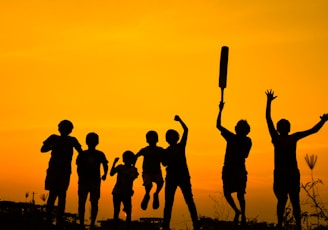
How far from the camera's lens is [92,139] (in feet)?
42.2

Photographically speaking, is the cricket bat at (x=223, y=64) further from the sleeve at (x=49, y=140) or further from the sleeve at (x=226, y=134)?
the sleeve at (x=49, y=140)

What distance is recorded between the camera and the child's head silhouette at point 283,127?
472 inches

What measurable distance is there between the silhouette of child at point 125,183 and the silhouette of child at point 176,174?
1213mm

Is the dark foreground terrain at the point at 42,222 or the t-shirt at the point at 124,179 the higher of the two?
the t-shirt at the point at 124,179

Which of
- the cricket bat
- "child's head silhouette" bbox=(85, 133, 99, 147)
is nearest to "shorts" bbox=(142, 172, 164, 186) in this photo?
"child's head silhouette" bbox=(85, 133, 99, 147)

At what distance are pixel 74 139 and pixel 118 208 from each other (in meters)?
1.87

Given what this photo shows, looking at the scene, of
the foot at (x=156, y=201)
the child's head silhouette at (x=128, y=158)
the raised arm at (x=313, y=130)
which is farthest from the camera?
the child's head silhouette at (x=128, y=158)

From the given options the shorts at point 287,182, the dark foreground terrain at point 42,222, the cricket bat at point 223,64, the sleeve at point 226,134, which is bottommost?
the dark foreground terrain at point 42,222

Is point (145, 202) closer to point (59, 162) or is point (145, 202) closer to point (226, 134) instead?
point (59, 162)

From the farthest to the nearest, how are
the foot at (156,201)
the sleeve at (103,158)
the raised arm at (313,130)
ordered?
the foot at (156,201) < the sleeve at (103,158) < the raised arm at (313,130)

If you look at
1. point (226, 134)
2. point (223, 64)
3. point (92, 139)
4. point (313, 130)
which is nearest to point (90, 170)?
point (92, 139)

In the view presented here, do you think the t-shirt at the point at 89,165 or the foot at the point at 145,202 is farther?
the foot at the point at 145,202

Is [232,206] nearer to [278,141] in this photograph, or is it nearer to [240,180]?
[240,180]

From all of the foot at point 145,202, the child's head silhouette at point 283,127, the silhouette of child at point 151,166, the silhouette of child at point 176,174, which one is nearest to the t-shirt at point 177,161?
the silhouette of child at point 176,174
